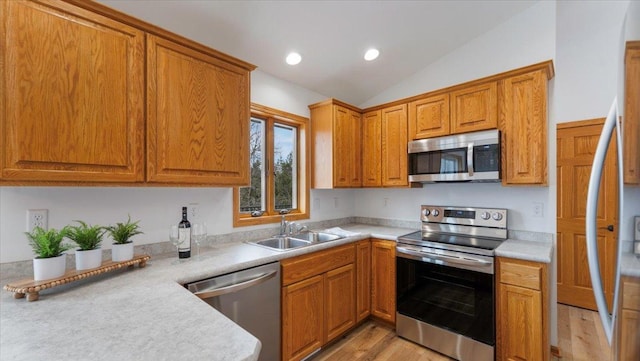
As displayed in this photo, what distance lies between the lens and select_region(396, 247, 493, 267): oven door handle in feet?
6.69

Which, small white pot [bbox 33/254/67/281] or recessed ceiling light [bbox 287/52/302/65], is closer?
small white pot [bbox 33/254/67/281]

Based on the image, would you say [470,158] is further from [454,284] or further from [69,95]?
[69,95]

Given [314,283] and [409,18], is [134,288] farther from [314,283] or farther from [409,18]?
[409,18]

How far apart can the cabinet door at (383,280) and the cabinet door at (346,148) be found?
2.43 feet

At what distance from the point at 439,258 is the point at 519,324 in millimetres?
642

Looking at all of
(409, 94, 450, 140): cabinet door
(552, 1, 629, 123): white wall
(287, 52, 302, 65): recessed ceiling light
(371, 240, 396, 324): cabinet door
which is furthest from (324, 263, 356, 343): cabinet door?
(552, 1, 629, 123): white wall

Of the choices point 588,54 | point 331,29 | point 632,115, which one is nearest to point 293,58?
point 331,29

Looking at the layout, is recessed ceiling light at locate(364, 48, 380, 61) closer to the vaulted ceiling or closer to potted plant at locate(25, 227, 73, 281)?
the vaulted ceiling

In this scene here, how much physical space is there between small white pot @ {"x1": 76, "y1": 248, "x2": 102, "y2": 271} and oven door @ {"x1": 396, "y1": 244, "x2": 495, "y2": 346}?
7.01ft

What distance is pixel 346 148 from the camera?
3.02 metres

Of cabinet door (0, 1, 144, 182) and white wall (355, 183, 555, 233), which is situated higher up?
cabinet door (0, 1, 144, 182)

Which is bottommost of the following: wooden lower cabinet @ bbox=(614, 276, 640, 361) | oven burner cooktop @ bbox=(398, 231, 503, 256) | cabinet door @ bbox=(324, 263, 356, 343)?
cabinet door @ bbox=(324, 263, 356, 343)

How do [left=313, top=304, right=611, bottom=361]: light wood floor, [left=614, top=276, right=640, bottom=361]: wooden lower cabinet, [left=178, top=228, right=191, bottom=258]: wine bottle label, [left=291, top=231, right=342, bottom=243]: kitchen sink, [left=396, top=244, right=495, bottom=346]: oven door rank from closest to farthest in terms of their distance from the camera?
[left=614, top=276, right=640, bottom=361]: wooden lower cabinet < [left=178, top=228, right=191, bottom=258]: wine bottle label < [left=396, top=244, right=495, bottom=346]: oven door < [left=313, top=304, right=611, bottom=361]: light wood floor < [left=291, top=231, right=342, bottom=243]: kitchen sink

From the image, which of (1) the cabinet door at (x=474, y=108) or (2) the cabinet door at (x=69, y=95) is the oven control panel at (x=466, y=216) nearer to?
(1) the cabinet door at (x=474, y=108)
